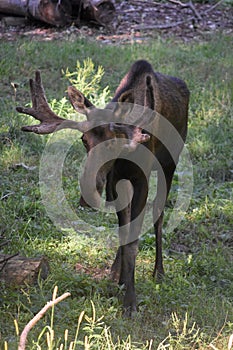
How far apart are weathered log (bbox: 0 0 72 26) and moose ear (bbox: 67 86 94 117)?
808cm

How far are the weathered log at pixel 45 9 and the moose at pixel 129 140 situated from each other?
23.5 ft

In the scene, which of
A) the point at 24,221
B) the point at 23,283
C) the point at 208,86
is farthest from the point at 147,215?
the point at 208,86

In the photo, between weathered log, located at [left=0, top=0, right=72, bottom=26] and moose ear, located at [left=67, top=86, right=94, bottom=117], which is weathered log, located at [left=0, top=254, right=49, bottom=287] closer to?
moose ear, located at [left=67, top=86, right=94, bottom=117]

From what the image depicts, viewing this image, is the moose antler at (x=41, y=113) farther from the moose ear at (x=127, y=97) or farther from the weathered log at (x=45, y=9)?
the weathered log at (x=45, y=9)

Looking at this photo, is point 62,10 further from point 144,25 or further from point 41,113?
point 41,113

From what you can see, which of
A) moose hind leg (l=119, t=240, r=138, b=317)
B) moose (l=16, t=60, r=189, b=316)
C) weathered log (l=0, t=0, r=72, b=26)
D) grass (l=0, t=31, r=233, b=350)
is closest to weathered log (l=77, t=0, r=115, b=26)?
weathered log (l=0, t=0, r=72, b=26)

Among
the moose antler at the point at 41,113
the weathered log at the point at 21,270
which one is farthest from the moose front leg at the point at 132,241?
the moose antler at the point at 41,113

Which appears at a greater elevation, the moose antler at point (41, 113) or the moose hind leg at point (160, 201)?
the moose antler at point (41, 113)

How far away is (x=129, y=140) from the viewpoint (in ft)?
16.5

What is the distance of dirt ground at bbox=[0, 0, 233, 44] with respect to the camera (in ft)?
42.4

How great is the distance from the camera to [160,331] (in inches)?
191

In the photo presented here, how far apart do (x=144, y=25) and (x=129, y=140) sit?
30.0 feet

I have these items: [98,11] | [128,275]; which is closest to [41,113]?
[128,275]

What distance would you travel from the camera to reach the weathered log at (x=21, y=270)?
5.25 meters
